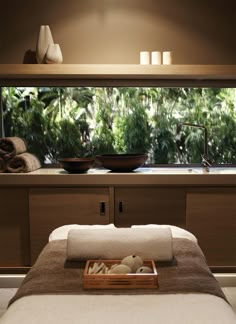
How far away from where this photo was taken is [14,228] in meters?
2.87

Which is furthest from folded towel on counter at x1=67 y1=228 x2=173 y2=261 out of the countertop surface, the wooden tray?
the countertop surface

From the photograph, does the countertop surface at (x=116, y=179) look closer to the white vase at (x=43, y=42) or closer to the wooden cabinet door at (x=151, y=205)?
the wooden cabinet door at (x=151, y=205)

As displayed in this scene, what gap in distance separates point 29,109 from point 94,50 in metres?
0.79

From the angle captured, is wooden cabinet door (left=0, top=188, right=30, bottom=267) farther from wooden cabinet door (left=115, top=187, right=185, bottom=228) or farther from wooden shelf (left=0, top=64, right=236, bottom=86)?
wooden shelf (left=0, top=64, right=236, bottom=86)

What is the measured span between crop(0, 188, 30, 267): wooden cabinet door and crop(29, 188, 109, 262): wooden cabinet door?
2.9 inches

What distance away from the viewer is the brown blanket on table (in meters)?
1.26

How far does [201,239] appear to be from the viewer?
2.85 metres

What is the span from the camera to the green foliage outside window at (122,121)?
335 centimetres

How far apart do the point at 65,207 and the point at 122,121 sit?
997mm

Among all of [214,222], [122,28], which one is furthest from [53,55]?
[214,222]

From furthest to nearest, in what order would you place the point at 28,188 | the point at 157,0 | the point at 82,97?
the point at 82,97 < the point at 157,0 < the point at 28,188

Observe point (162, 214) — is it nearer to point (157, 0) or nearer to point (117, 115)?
point (117, 115)

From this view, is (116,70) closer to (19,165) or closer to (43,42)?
(43,42)

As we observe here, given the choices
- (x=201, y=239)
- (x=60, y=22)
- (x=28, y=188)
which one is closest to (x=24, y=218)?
(x=28, y=188)
